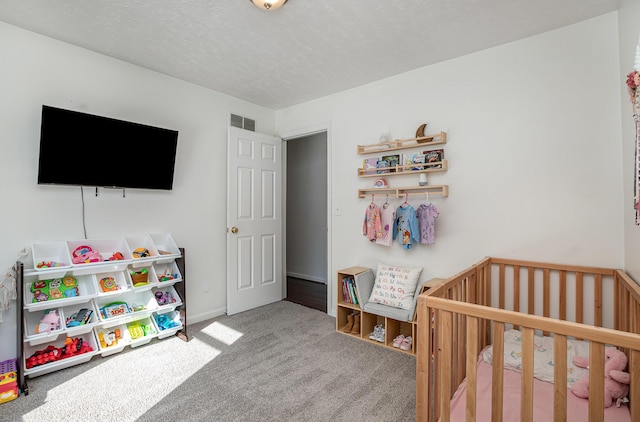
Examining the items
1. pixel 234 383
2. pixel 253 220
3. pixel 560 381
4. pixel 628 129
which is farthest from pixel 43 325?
pixel 628 129

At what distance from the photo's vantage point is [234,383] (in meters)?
2.12

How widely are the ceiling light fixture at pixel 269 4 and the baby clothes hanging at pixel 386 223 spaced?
190 cm

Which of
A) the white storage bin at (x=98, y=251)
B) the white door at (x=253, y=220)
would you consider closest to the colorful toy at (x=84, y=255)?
the white storage bin at (x=98, y=251)

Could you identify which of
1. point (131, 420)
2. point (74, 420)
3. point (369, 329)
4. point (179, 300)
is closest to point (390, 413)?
point (369, 329)

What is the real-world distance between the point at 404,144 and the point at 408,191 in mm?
451

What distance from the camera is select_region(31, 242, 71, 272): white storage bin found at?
7.31ft

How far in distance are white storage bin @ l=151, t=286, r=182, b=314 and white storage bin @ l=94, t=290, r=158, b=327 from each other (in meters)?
0.06

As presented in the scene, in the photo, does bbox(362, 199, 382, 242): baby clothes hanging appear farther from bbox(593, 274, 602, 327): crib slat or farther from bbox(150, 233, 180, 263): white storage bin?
bbox(150, 233, 180, 263): white storage bin

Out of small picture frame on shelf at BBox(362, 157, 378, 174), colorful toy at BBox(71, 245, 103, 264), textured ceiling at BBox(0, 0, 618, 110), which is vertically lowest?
colorful toy at BBox(71, 245, 103, 264)

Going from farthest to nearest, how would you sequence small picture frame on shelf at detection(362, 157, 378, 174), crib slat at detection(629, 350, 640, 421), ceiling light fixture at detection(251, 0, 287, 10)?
small picture frame on shelf at detection(362, 157, 378, 174) → ceiling light fixture at detection(251, 0, 287, 10) → crib slat at detection(629, 350, 640, 421)

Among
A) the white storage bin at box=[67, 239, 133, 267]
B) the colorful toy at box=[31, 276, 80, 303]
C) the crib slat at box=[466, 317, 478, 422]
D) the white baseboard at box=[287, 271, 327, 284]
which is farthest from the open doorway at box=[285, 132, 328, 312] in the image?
the crib slat at box=[466, 317, 478, 422]

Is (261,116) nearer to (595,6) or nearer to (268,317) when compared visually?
(268,317)

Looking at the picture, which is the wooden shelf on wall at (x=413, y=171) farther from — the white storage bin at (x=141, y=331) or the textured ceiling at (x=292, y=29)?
the white storage bin at (x=141, y=331)

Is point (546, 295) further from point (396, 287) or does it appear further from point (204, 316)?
point (204, 316)
